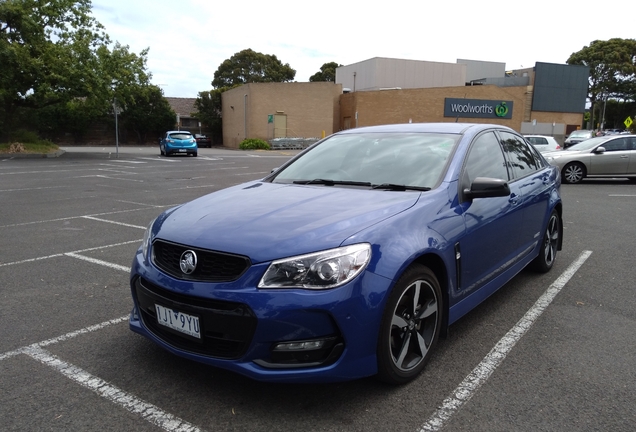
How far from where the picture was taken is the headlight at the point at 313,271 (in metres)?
2.52

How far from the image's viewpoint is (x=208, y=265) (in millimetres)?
2695

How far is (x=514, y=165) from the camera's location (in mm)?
4602

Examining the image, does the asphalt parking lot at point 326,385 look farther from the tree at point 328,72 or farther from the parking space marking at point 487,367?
the tree at point 328,72

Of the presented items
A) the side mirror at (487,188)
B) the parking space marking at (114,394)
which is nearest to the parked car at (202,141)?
the parking space marking at (114,394)

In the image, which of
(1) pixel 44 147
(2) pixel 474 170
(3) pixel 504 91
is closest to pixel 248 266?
(2) pixel 474 170

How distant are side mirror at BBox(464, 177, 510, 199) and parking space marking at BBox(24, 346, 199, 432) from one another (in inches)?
91.1

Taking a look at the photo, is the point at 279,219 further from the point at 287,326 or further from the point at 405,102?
the point at 405,102

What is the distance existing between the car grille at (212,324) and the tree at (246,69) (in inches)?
2647

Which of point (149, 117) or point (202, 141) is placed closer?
point (202, 141)

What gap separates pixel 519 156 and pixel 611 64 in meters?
72.6

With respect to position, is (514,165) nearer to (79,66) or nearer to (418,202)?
(418,202)

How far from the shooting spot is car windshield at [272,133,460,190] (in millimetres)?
3619

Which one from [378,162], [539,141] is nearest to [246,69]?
[539,141]

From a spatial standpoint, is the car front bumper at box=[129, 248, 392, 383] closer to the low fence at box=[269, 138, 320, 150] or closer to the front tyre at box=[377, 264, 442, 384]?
the front tyre at box=[377, 264, 442, 384]
